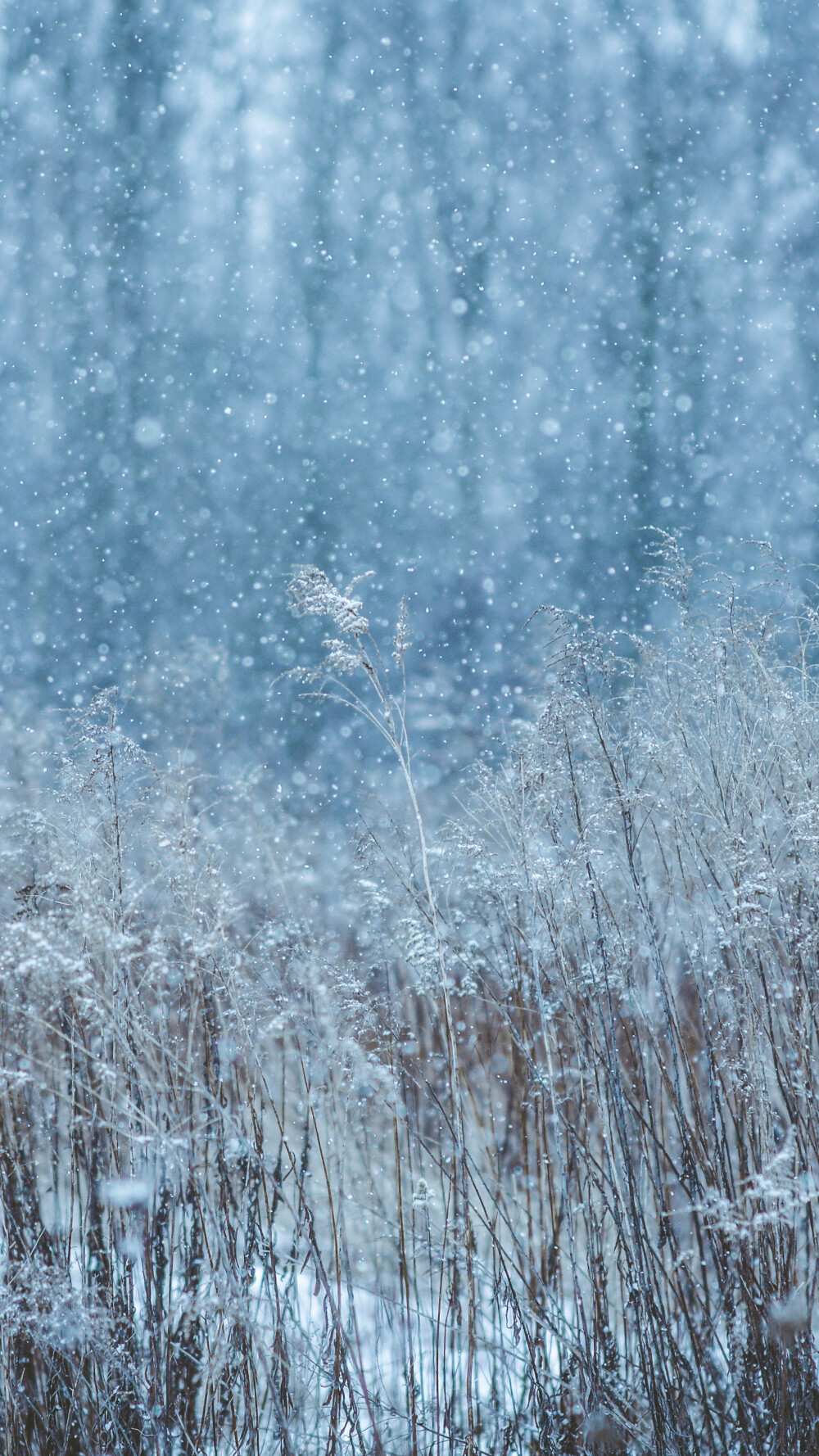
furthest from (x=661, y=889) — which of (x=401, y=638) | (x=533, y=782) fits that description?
(x=401, y=638)

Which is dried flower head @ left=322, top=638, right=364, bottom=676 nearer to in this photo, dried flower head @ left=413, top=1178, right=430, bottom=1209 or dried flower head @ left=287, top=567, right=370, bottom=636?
dried flower head @ left=287, top=567, right=370, bottom=636

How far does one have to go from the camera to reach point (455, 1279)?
1722mm

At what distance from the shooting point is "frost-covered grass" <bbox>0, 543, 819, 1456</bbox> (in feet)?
5.48

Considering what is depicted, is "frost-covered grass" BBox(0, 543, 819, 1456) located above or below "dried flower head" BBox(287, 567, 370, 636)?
below

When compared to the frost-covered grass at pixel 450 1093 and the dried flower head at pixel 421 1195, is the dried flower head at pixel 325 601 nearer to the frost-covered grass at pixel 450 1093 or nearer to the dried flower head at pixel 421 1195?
the frost-covered grass at pixel 450 1093

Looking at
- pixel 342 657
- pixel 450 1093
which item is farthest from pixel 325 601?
pixel 450 1093

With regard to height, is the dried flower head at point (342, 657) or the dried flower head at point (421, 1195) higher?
the dried flower head at point (342, 657)

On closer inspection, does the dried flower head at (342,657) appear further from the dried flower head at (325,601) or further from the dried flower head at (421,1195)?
the dried flower head at (421,1195)

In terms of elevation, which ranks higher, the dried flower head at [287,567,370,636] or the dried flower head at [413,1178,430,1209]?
the dried flower head at [287,567,370,636]

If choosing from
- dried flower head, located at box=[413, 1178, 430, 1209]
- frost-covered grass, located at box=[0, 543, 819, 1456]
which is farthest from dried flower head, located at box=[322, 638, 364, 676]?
dried flower head, located at box=[413, 1178, 430, 1209]

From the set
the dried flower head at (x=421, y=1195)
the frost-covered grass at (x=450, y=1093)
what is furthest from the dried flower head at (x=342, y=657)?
the dried flower head at (x=421, y=1195)

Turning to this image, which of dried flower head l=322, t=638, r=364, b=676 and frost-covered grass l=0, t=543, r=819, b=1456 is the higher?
dried flower head l=322, t=638, r=364, b=676

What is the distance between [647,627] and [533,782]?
689 mm

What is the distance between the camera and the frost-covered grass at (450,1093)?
167 centimetres
